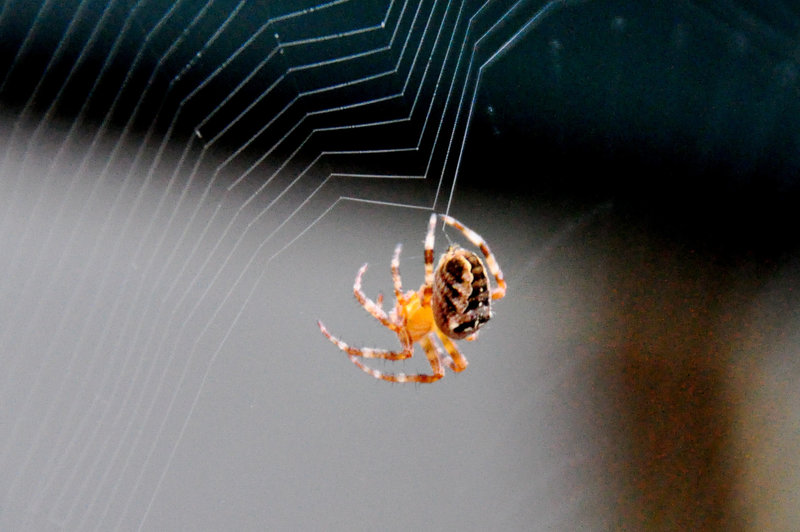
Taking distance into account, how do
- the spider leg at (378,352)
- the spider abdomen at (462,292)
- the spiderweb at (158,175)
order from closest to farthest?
the spider abdomen at (462,292)
the spiderweb at (158,175)
the spider leg at (378,352)

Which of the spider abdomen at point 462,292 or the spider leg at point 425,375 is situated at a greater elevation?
the spider abdomen at point 462,292

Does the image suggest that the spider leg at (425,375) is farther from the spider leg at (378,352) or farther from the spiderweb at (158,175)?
the spiderweb at (158,175)

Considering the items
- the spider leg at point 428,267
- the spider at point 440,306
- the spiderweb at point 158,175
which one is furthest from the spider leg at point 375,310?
the spiderweb at point 158,175

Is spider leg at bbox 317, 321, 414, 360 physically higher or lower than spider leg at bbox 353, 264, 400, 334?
lower

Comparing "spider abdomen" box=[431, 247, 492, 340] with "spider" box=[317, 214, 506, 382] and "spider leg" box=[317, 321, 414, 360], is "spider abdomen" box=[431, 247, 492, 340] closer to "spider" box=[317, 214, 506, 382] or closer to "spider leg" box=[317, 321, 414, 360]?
"spider" box=[317, 214, 506, 382]

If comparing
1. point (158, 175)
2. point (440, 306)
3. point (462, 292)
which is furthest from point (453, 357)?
point (158, 175)

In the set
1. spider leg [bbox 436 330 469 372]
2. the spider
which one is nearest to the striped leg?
the spider

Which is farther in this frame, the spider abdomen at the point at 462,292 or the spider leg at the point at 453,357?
the spider leg at the point at 453,357
